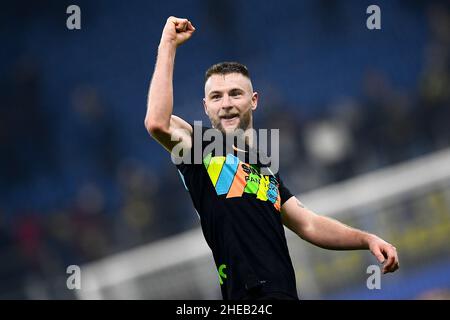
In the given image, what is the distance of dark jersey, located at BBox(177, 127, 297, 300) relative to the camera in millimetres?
3529

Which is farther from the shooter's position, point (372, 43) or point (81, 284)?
point (372, 43)

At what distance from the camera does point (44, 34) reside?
14.3m

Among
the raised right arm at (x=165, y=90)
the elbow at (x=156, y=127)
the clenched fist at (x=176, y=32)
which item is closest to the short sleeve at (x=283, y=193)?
the raised right arm at (x=165, y=90)

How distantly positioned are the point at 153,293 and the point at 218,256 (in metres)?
5.28

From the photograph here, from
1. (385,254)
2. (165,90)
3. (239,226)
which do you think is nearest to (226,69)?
(165,90)

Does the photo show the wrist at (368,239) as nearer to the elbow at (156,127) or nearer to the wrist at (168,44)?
the elbow at (156,127)

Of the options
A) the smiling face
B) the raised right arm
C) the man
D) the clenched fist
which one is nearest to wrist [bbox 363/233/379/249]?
the man

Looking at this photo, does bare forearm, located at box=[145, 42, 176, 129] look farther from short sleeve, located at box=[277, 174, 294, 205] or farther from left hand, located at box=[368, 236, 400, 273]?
left hand, located at box=[368, 236, 400, 273]

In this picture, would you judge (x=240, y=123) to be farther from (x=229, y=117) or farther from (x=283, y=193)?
(x=283, y=193)

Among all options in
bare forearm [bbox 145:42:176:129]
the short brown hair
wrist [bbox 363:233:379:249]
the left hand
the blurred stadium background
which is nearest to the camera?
bare forearm [bbox 145:42:176:129]

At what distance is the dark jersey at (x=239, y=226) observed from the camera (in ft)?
11.6
